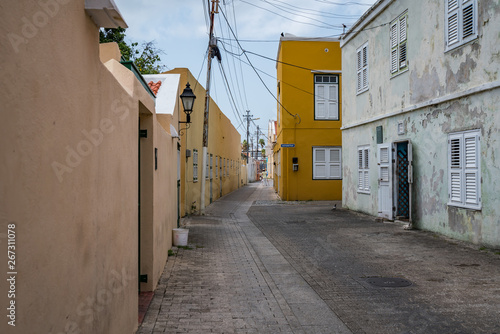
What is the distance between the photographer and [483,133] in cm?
876

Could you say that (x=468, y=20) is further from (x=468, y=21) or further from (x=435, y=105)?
(x=435, y=105)

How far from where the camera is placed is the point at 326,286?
6.21 m

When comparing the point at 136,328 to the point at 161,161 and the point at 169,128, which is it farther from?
the point at 169,128

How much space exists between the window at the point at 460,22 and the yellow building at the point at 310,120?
12.9 meters

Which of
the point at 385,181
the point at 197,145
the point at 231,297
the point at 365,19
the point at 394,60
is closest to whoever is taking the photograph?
the point at 231,297

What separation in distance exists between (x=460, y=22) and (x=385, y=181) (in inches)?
204

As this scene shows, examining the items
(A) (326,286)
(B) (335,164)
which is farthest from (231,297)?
(B) (335,164)

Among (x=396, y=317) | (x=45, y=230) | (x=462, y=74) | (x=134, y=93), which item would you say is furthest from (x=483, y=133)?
(x=45, y=230)

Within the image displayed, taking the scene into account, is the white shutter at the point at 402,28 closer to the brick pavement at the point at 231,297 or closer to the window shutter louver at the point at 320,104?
the brick pavement at the point at 231,297

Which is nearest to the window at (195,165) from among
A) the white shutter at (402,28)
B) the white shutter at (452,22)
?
the white shutter at (402,28)

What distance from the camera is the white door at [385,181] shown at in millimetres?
12973

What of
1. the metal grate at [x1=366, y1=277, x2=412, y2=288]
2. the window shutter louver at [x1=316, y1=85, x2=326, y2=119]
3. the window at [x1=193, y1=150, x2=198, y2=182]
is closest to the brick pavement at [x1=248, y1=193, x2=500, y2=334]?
the metal grate at [x1=366, y1=277, x2=412, y2=288]

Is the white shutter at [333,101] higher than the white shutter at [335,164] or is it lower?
higher

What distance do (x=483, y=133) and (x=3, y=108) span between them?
29.2 feet
